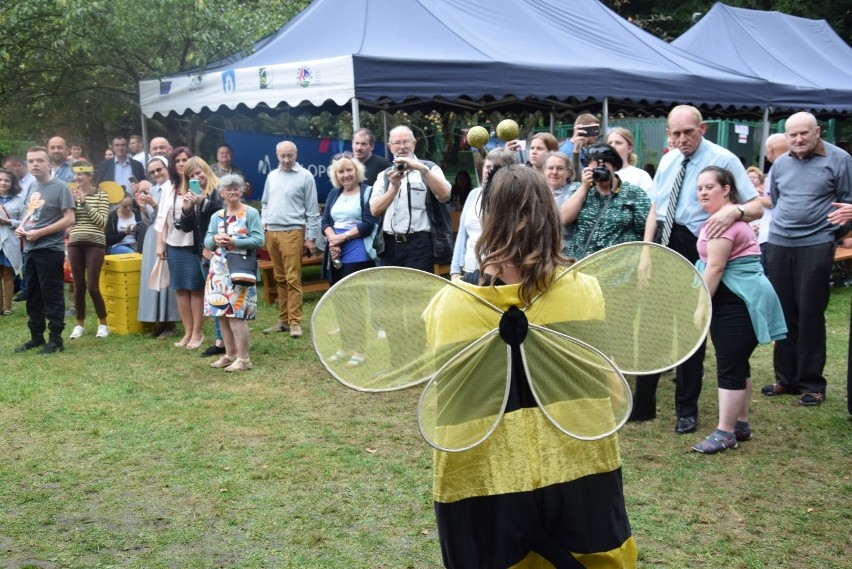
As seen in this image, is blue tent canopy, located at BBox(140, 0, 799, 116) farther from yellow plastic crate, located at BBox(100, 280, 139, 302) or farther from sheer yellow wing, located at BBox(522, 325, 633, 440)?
sheer yellow wing, located at BBox(522, 325, 633, 440)

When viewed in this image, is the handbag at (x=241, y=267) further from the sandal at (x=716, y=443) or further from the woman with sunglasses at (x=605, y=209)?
the sandal at (x=716, y=443)

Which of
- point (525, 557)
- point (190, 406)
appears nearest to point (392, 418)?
point (190, 406)

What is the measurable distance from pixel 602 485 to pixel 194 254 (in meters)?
6.17

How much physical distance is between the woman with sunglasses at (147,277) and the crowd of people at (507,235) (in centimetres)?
2

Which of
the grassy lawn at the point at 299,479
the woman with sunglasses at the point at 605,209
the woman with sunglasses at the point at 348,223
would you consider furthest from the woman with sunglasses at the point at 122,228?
the woman with sunglasses at the point at 605,209

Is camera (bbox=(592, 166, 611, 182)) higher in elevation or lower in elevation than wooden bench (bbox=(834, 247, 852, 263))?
higher

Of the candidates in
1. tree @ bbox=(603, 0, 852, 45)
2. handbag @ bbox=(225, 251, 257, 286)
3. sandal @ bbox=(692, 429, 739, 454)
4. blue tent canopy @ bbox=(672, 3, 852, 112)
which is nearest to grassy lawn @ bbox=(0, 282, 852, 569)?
sandal @ bbox=(692, 429, 739, 454)

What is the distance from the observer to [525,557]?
2.37m

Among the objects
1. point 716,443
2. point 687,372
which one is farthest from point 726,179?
point 716,443

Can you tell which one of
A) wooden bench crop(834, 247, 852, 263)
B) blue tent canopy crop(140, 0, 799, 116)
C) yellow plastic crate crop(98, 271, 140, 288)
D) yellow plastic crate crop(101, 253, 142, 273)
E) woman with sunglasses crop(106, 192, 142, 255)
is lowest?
wooden bench crop(834, 247, 852, 263)

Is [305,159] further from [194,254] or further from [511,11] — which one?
[194,254]

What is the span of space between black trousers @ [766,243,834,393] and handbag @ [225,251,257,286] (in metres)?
3.92

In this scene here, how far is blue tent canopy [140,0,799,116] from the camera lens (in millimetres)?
9141

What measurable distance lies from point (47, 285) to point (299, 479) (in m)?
4.52
